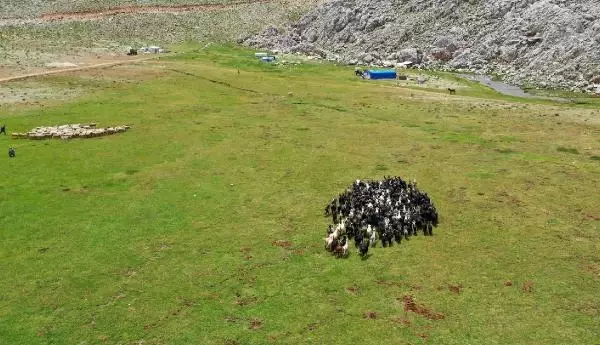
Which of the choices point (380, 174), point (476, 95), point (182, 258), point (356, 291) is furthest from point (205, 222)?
point (476, 95)

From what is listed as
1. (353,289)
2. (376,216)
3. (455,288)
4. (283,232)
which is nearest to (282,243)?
(283,232)

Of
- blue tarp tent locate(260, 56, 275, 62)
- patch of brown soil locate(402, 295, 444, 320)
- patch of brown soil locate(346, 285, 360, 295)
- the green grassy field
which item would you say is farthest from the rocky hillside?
patch of brown soil locate(346, 285, 360, 295)

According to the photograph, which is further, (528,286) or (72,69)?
(72,69)

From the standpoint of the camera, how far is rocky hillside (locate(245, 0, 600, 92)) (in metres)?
90.6

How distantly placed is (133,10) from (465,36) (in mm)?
92235

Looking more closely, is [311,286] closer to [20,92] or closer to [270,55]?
[20,92]

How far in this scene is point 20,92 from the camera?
73.2m

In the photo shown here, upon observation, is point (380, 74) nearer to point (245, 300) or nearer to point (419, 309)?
point (419, 309)

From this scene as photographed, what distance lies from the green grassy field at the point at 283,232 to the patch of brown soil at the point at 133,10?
299 ft

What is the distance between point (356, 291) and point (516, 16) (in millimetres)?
96847

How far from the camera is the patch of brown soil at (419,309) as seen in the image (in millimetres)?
24703

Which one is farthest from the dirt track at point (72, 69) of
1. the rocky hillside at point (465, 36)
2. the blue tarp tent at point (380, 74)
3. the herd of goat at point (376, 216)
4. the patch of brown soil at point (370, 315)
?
the patch of brown soil at point (370, 315)

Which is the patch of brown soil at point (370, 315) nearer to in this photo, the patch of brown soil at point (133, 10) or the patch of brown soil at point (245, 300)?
the patch of brown soil at point (245, 300)

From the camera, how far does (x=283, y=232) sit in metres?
33.6
